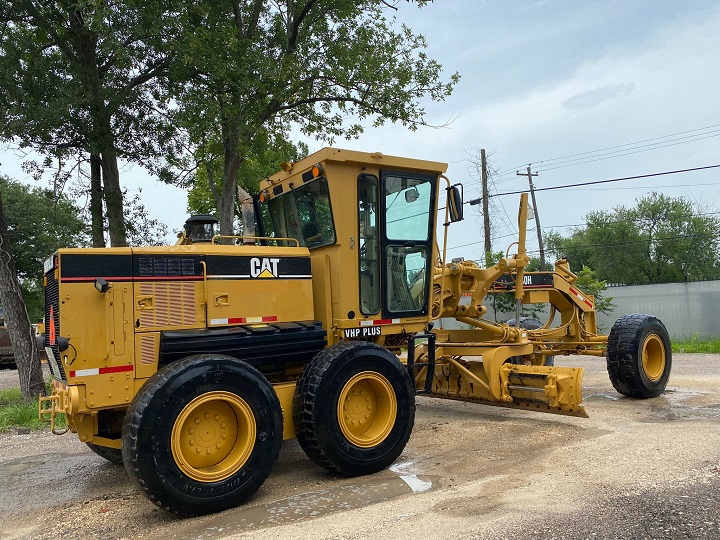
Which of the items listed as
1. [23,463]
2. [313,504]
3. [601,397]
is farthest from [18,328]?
[601,397]

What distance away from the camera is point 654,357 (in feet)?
29.6

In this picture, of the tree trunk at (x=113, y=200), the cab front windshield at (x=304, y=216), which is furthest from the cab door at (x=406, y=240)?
the tree trunk at (x=113, y=200)

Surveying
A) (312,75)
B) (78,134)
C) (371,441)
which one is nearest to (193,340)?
(371,441)

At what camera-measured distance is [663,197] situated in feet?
142

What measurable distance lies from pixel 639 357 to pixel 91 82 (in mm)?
11044

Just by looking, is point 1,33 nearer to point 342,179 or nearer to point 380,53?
point 380,53

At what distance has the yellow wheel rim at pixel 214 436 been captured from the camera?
455cm

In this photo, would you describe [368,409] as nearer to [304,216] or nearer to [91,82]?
[304,216]

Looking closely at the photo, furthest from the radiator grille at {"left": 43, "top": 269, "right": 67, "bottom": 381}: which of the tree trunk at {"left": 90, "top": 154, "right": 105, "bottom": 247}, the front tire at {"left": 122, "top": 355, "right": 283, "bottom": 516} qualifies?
the tree trunk at {"left": 90, "top": 154, "right": 105, "bottom": 247}

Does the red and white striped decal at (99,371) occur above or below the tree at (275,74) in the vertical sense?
below

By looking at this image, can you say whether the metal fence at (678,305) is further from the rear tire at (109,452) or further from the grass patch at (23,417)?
the rear tire at (109,452)

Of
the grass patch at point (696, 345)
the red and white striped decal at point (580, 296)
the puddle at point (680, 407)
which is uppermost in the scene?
the red and white striped decal at point (580, 296)

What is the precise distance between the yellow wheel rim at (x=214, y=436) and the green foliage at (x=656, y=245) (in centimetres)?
3957

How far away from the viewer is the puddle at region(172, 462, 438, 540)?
427 cm
